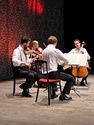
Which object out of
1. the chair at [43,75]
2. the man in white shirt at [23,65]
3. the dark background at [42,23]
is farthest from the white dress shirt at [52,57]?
the dark background at [42,23]

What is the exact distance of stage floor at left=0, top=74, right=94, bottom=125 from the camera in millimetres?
3986

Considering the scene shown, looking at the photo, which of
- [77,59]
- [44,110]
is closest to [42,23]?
[77,59]

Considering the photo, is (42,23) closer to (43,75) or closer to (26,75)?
(26,75)

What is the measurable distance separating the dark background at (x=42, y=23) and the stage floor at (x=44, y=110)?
99.0 inches

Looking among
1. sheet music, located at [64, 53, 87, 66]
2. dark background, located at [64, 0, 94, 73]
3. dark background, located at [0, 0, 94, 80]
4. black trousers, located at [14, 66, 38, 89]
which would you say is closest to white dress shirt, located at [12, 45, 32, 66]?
black trousers, located at [14, 66, 38, 89]

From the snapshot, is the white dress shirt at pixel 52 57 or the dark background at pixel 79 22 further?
the dark background at pixel 79 22

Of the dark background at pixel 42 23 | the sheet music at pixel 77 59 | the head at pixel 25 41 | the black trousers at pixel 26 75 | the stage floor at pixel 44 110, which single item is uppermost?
the dark background at pixel 42 23

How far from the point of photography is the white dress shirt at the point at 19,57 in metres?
5.68

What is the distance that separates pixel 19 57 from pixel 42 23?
441 cm

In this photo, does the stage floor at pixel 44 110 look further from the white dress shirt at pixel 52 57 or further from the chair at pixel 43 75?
the white dress shirt at pixel 52 57

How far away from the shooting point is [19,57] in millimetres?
5840

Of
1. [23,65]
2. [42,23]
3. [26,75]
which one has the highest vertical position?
[42,23]

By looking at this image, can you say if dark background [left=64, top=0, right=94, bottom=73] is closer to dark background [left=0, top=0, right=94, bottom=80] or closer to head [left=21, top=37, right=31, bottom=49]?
dark background [left=0, top=0, right=94, bottom=80]

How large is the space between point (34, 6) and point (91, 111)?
18.6ft
